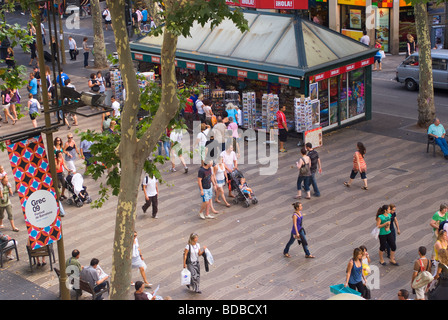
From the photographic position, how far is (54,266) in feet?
54.5

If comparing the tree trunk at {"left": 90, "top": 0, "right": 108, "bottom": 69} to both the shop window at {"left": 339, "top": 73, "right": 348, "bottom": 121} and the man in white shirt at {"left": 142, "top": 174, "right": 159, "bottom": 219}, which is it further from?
the man in white shirt at {"left": 142, "top": 174, "right": 159, "bottom": 219}

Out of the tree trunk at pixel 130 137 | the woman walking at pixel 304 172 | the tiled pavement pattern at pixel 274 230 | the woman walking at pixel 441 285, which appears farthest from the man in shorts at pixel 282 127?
the tree trunk at pixel 130 137

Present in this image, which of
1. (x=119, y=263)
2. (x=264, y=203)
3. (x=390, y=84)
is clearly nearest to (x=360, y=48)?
(x=390, y=84)

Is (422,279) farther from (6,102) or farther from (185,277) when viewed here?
(6,102)

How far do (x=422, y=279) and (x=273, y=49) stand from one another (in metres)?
13.1

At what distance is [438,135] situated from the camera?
2205 centimetres

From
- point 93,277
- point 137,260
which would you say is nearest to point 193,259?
point 137,260

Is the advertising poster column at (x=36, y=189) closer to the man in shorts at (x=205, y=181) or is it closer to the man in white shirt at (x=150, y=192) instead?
the man in white shirt at (x=150, y=192)

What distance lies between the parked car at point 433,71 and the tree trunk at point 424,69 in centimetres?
461

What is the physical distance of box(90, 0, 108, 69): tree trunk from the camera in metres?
33.8

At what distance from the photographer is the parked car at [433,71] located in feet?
95.2

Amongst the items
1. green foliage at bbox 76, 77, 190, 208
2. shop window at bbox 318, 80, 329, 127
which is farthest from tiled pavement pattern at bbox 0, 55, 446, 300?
green foliage at bbox 76, 77, 190, 208
